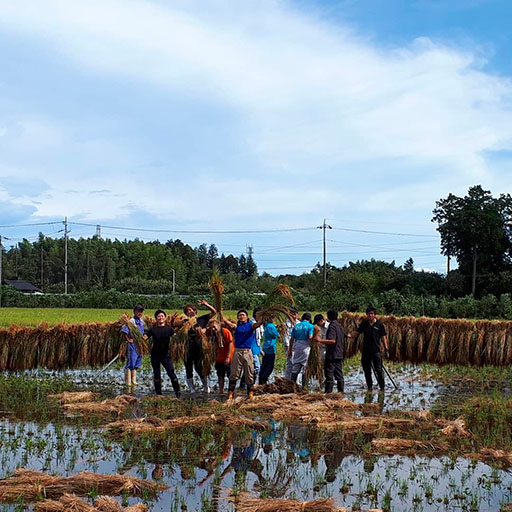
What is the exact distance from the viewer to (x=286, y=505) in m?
6.31

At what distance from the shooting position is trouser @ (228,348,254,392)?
12820mm

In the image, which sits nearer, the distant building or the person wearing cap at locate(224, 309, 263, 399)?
the person wearing cap at locate(224, 309, 263, 399)

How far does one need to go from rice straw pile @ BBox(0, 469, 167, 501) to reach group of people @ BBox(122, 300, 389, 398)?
552 cm

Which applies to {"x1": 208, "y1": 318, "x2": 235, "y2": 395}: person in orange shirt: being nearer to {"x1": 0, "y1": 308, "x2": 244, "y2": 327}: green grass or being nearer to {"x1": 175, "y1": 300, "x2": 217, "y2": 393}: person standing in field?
{"x1": 175, "y1": 300, "x2": 217, "y2": 393}: person standing in field

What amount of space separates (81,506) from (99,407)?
5.36m

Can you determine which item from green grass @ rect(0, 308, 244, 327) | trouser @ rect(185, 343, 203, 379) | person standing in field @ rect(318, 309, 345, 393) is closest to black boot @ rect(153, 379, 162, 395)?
trouser @ rect(185, 343, 203, 379)

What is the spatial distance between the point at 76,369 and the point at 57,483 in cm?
1020

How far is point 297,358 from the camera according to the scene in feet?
44.5

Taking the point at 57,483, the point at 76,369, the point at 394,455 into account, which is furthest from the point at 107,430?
the point at 76,369

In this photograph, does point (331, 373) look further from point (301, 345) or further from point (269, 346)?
point (269, 346)

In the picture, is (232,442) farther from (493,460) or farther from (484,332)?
(484,332)

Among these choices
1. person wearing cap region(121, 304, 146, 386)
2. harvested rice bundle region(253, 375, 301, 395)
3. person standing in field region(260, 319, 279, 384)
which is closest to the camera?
harvested rice bundle region(253, 375, 301, 395)

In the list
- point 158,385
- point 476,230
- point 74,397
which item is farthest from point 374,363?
point 476,230

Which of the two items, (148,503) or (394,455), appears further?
(394,455)
